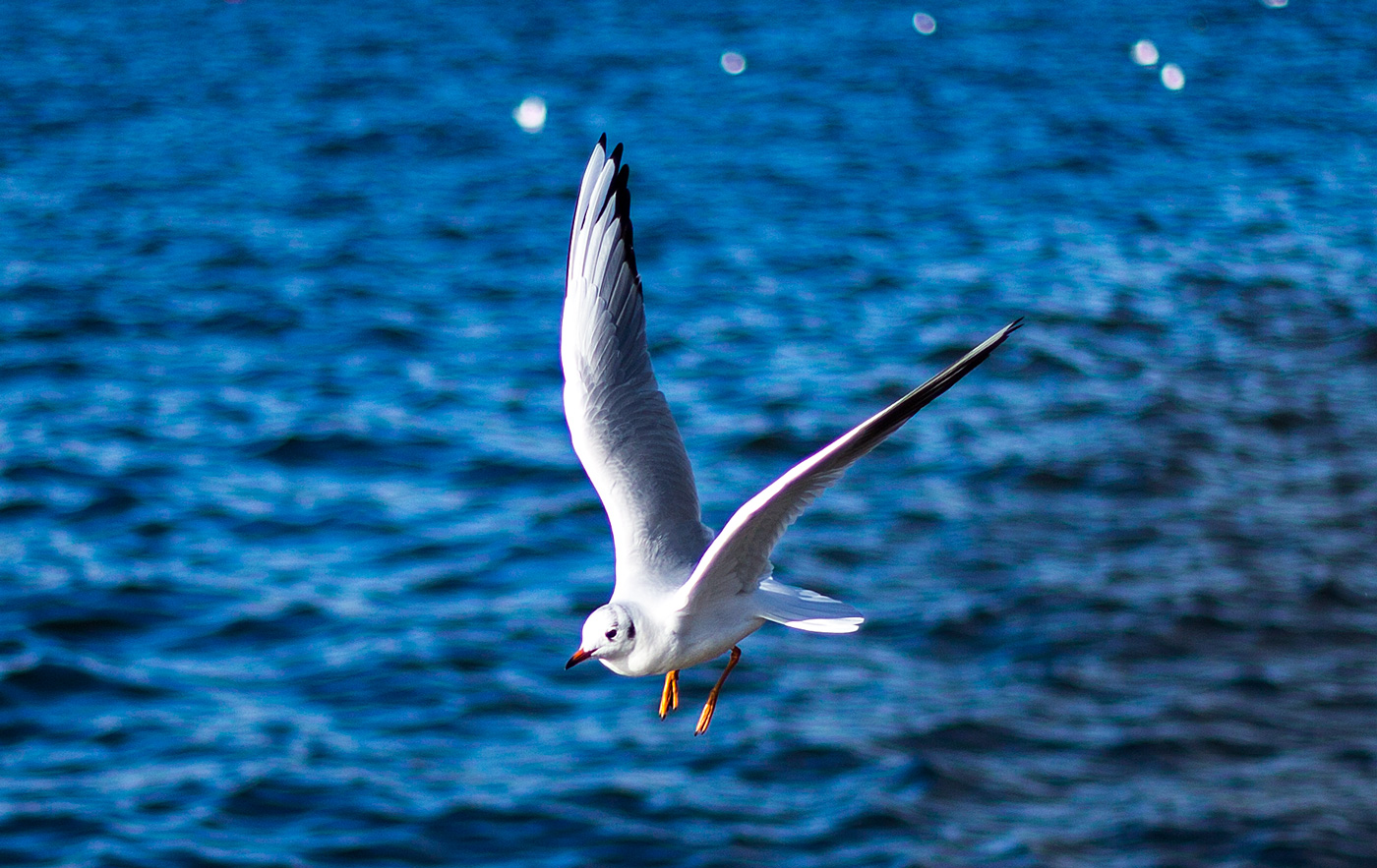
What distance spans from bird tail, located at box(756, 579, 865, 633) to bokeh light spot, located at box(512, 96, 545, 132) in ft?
98.8

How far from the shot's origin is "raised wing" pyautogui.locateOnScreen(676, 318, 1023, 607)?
4230 millimetres

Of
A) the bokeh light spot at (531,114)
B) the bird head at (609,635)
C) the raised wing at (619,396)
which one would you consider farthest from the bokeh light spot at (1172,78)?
the bird head at (609,635)

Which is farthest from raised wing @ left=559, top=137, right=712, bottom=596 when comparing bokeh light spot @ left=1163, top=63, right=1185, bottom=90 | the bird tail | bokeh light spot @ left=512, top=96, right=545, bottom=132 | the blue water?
bokeh light spot @ left=1163, top=63, right=1185, bottom=90

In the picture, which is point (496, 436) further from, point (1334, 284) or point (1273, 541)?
point (1334, 284)

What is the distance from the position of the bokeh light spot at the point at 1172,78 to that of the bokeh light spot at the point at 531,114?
612 inches

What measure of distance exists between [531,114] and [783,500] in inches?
1250

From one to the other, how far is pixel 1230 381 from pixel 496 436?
435 inches

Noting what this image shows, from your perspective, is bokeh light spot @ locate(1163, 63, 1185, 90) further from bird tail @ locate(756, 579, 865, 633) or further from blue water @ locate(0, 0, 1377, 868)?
bird tail @ locate(756, 579, 865, 633)

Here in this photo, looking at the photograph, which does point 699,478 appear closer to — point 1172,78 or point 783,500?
point 783,500

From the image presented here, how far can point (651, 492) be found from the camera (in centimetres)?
589

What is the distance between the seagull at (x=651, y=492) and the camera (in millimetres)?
4602

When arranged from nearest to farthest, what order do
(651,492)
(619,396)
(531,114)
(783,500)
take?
(783,500), (651,492), (619,396), (531,114)

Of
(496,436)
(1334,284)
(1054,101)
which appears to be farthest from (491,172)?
(1334,284)

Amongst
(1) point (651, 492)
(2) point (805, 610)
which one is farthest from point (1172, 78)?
(2) point (805, 610)
